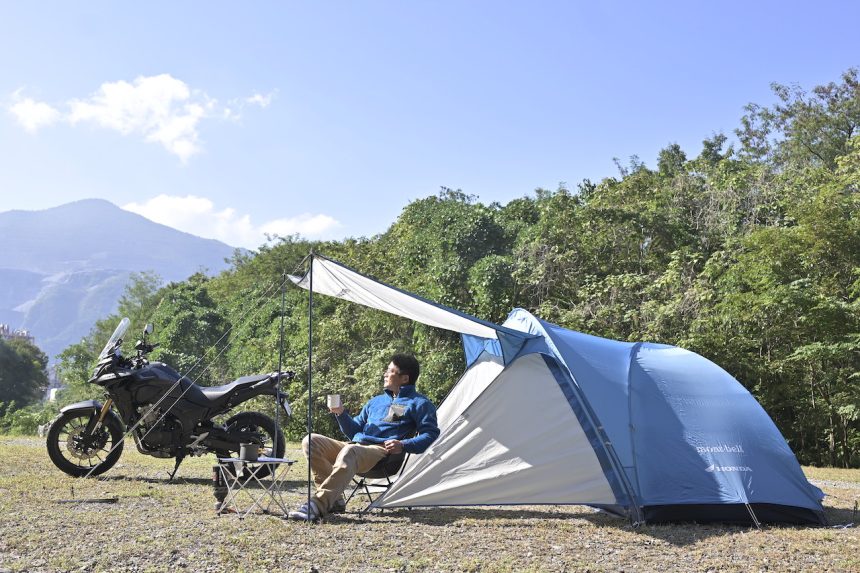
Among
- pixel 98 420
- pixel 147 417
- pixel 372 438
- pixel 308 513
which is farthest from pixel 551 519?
pixel 98 420

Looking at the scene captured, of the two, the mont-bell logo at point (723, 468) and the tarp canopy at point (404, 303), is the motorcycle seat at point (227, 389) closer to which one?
the tarp canopy at point (404, 303)

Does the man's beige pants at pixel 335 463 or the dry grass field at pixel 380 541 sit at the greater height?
the man's beige pants at pixel 335 463

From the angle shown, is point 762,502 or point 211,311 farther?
point 211,311

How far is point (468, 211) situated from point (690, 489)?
31.3 feet

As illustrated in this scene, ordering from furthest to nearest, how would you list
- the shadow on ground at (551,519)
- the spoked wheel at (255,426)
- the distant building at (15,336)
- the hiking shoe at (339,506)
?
the distant building at (15,336) < the spoked wheel at (255,426) < the hiking shoe at (339,506) < the shadow on ground at (551,519)

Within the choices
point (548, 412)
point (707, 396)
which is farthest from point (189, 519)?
point (707, 396)

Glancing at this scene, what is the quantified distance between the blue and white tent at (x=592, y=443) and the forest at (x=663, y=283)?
5.76 ft

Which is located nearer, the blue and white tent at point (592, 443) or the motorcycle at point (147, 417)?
the blue and white tent at point (592, 443)

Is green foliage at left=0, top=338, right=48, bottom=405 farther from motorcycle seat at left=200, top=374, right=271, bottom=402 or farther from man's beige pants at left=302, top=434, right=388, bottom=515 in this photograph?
man's beige pants at left=302, top=434, right=388, bottom=515

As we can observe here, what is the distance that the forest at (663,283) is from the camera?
36.5ft

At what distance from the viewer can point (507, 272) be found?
1337 centimetres

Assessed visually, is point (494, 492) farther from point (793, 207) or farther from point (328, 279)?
point (793, 207)

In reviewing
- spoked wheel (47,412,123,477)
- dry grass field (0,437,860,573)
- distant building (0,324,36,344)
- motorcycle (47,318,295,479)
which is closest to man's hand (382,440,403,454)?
dry grass field (0,437,860,573)

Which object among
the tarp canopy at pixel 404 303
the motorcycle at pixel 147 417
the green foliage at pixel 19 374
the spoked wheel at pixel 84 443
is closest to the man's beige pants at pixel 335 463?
the tarp canopy at pixel 404 303
